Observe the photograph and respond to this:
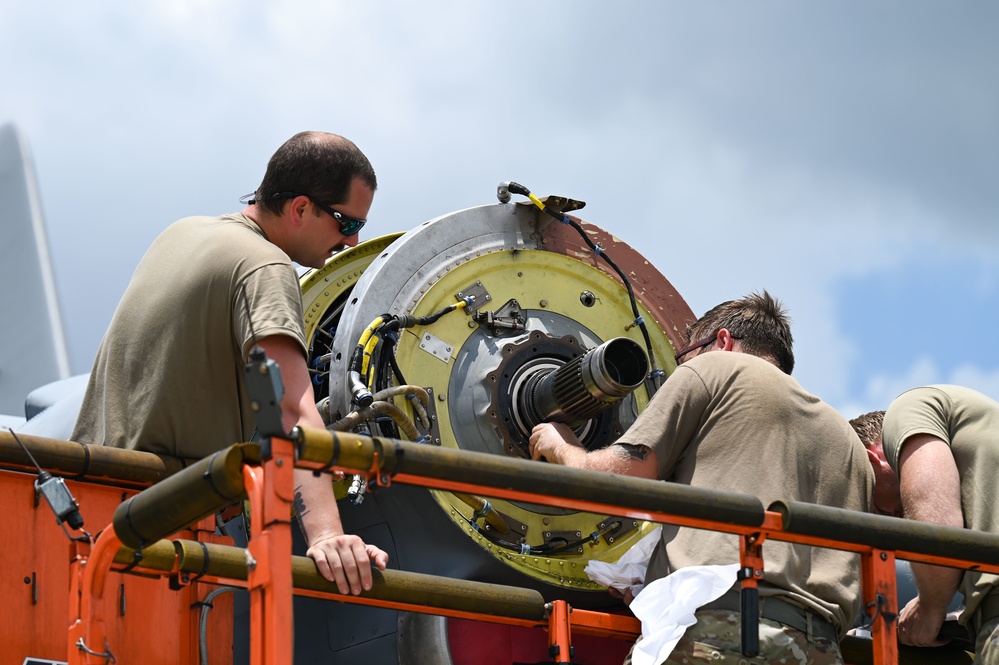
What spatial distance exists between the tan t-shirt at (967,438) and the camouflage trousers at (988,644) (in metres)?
0.09

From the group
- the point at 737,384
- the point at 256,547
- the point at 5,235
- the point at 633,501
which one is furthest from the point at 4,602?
the point at 5,235

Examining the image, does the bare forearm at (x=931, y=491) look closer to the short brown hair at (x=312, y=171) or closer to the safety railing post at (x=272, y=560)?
the short brown hair at (x=312, y=171)

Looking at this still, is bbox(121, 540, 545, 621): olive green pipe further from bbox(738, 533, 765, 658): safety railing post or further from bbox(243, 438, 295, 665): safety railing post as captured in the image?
bbox(738, 533, 765, 658): safety railing post

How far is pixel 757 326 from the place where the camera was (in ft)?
16.8

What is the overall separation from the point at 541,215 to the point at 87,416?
7.26 feet

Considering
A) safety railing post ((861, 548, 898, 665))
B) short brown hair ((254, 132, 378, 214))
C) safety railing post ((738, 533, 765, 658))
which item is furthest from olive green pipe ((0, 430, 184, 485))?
safety railing post ((861, 548, 898, 665))

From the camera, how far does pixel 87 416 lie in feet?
15.8

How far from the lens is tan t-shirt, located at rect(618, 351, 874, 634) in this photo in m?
4.33

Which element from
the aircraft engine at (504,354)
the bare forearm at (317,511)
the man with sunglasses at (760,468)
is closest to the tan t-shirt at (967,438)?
the man with sunglasses at (760,468)

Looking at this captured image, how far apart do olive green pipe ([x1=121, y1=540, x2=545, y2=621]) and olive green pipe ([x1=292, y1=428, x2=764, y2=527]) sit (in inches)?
35.1

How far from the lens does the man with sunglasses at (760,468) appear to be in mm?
4160

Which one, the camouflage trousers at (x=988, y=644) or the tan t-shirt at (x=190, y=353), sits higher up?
the tan t-shirt at (x=190, y=353)

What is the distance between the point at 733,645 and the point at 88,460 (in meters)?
2.04

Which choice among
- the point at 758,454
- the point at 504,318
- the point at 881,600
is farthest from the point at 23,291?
the point at 881,600
